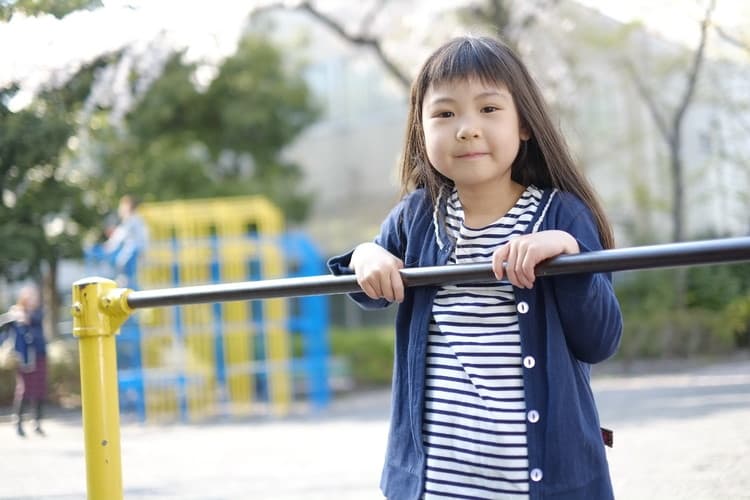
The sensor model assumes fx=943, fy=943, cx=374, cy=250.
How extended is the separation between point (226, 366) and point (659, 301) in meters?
4.81

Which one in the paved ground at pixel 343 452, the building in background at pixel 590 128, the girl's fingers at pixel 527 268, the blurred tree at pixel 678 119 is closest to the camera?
the girl's fingers at pixel 527 268

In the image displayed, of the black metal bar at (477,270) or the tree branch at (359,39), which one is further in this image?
the tree branch at (359,39)

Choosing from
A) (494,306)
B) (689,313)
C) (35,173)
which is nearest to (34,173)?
(35,173)

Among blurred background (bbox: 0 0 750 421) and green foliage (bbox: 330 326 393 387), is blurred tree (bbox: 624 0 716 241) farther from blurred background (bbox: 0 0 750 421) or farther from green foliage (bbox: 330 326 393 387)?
green foliage (bbox: 330 326 393 387)

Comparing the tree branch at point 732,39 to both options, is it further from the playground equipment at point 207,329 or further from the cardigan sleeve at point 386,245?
the playground equipment at point 207,329

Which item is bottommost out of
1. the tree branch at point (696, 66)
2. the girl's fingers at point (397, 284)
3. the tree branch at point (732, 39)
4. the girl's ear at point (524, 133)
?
the girl's fingers at point (397, 284)

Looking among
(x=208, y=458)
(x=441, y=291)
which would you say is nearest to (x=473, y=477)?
(x=441, y=291)

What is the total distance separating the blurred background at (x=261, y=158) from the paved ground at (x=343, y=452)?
0.82 ft

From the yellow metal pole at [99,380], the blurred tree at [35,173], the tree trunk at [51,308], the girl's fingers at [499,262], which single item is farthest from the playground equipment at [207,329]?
the girl's fingers at [499,262]

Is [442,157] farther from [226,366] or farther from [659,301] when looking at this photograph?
[226,366]

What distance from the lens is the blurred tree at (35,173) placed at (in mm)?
2848

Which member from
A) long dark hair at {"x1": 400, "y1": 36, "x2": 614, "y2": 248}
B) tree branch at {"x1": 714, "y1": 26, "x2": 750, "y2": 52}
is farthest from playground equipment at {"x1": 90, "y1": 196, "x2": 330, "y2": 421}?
long dark hair at {"x1": 400, "y1": 36, "x2": 614, "y2": 248}

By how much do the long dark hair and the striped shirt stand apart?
0.10 m

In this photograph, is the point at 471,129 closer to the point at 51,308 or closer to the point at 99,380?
the point at 99,380
